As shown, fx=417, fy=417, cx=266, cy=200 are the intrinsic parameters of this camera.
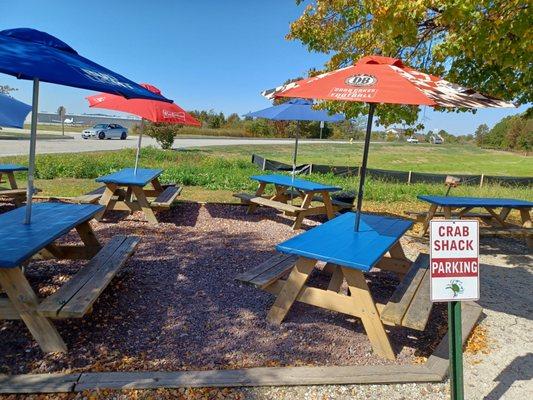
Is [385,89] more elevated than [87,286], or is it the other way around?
[385,89]

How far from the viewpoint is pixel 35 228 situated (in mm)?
3445

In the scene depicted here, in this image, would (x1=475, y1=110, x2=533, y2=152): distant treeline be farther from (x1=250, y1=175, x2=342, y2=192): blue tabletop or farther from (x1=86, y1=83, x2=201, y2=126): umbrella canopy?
(x1=86, y1=83, x2=201, y2=126): umbrella canopy

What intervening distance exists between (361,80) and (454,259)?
146cm

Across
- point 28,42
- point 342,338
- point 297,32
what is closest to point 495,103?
point 342,338

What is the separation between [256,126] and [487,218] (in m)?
45.4

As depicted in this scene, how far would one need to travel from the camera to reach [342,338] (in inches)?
136

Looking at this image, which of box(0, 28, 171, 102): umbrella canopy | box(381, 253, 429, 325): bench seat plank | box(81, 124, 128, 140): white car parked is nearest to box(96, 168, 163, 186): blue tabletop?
box(0, 28, 171, 102): umbrella canopy

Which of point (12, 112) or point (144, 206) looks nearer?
point (144, 206)

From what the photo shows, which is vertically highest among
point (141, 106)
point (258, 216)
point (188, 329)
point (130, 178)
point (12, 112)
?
point (141, 106)

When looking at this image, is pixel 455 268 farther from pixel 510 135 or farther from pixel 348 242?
pixel 510 135

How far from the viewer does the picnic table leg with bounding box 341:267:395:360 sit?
10.4 feet

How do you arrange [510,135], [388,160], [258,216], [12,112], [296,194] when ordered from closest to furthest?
[12,112] → [258,216] → [296,194] → [388,160] → [510,135]

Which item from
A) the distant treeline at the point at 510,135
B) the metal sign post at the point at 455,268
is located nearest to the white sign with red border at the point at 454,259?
the metal sign post at the point at 455,268

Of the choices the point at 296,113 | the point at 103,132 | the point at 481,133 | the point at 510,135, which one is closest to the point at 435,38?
the point at 296,113
